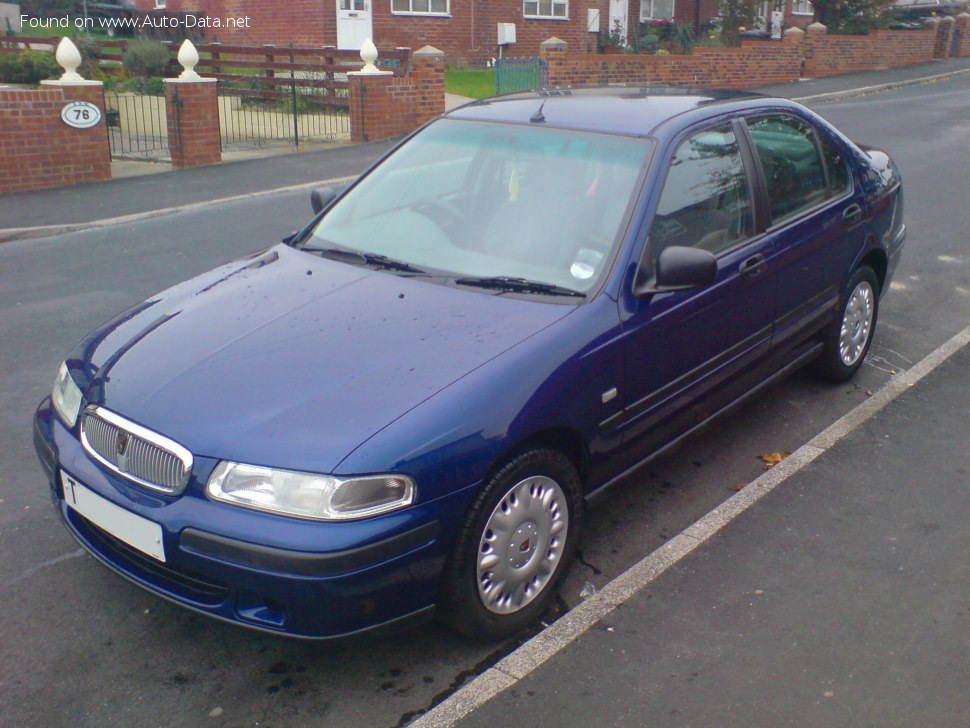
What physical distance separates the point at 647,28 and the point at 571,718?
106 feet

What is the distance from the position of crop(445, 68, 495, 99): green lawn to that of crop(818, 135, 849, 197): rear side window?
16.2m

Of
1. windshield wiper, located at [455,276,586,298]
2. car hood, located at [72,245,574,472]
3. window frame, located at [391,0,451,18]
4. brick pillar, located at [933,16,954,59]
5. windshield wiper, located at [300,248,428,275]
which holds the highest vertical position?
window frame, located at [391,0,451,18]

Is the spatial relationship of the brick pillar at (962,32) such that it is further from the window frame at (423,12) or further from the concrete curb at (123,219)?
the concrete curb at (123,219)

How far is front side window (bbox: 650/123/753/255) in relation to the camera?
13.5 feet

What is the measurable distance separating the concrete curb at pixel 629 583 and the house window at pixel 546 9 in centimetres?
2685

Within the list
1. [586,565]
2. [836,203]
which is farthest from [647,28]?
[586,565]

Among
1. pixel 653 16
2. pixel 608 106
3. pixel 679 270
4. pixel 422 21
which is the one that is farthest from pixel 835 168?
pixel 653 16

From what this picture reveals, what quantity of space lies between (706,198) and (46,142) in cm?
996

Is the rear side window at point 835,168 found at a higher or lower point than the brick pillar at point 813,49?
lower

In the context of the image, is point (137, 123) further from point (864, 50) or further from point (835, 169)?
point (864, 50)

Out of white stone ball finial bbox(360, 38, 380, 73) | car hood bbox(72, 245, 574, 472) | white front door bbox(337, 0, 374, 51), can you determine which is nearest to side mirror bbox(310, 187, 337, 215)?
car hood bbox(72, 245, 574, 472)

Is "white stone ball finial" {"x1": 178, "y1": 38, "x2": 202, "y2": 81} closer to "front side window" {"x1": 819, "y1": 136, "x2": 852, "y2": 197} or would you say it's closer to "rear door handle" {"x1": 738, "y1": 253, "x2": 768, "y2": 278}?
"front side window" {"x1": 819, "y1": 136, "x2": 852, "y2": 197}

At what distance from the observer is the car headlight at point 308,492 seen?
291 centimetres

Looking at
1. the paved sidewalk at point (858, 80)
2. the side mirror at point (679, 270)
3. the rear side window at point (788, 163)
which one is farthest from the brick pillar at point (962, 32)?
the side mirror at point (679, 270)
